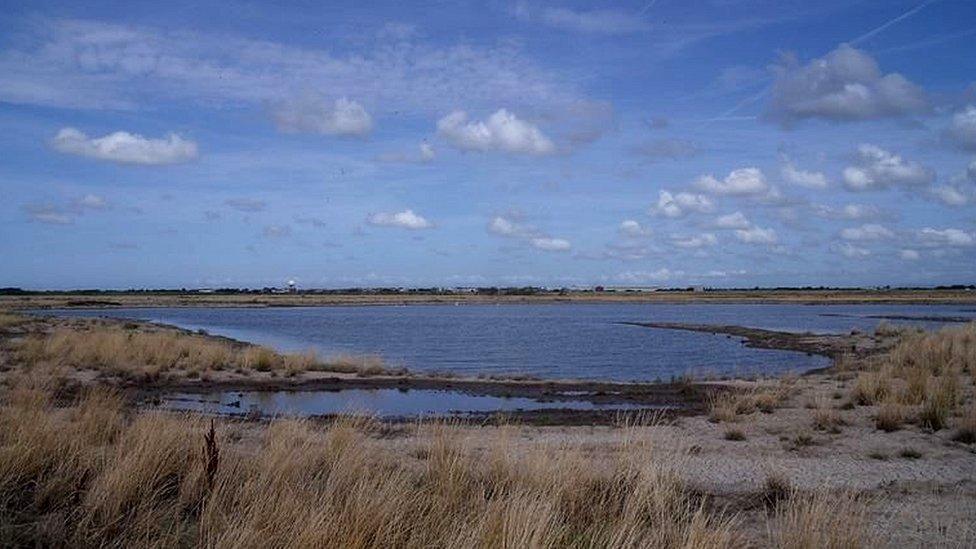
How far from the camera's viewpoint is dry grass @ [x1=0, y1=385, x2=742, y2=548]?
5523mm

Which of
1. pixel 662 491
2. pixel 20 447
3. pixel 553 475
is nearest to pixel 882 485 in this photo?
pixel 662 491

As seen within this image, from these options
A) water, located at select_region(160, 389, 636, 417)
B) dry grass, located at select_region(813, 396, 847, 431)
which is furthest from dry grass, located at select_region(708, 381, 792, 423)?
water, located at select_region(160, 389, 636, 417)

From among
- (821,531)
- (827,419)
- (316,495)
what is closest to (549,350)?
(827,419)

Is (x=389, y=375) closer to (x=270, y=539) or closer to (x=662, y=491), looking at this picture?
(x=662, y=491)

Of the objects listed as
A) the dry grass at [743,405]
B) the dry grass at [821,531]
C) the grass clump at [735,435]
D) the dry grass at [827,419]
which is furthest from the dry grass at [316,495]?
the dry grass at [743,405]

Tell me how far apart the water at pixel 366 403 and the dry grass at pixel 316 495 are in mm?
9696

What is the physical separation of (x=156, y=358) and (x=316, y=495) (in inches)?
899

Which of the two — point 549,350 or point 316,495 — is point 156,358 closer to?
point 549,350

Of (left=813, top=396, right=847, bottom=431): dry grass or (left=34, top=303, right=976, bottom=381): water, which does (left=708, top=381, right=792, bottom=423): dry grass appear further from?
(left=34, top=303, right=976, bottom=381): water

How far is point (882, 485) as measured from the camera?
9656 mm

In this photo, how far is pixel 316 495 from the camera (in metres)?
6.42

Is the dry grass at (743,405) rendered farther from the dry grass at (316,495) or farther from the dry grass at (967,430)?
the dry grass at (316,495)

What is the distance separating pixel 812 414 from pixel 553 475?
10959mm

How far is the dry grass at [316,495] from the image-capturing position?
552 centimetres
